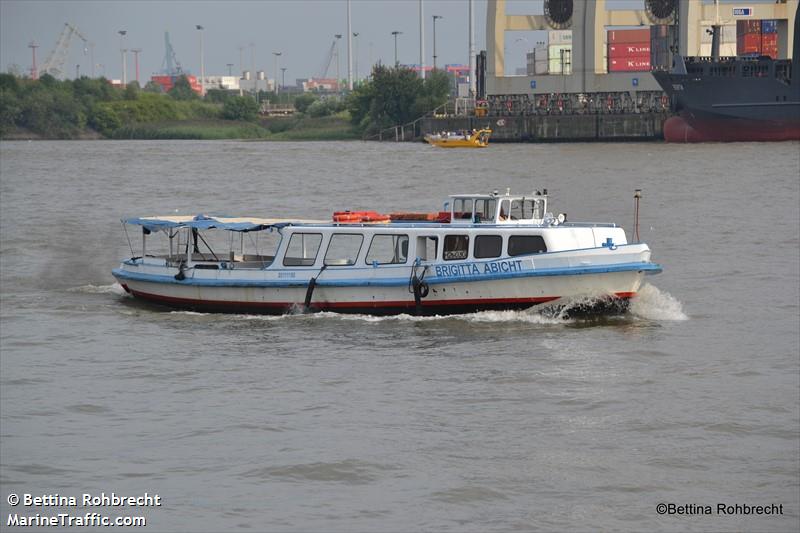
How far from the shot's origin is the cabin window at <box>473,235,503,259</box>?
26438 millimetres

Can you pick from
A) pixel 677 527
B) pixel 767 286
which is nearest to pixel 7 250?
pixel 767 286

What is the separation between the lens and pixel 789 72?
102938 millimetres

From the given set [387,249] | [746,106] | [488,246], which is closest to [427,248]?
[387,249]

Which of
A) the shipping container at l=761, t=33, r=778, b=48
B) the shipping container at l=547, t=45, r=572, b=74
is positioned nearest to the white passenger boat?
the shipping container at l=761, t=33, r=778, b=48

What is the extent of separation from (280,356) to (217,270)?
5107 mm

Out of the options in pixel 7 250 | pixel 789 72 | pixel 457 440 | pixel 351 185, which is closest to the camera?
pixel 457 440

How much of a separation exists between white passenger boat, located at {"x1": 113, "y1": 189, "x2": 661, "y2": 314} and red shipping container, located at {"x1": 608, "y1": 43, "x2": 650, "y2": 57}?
113483mm

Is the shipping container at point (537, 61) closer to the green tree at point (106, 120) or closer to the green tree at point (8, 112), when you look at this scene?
the green tree at point (106, 120)

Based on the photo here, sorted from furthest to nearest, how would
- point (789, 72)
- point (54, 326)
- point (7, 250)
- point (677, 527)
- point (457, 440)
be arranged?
point (789, 72)
point (7, 250)
point (54, 326)
point (457, 440)
point (677, 527)

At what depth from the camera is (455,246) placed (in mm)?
26844

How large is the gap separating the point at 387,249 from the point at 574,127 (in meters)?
101

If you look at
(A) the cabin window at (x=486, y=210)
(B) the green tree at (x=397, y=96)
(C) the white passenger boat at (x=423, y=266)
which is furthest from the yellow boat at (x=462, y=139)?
(A) the cabin window at (x=486, y=210)

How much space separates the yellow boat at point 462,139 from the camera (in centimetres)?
12081

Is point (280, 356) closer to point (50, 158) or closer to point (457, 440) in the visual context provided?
point (457, 440)
